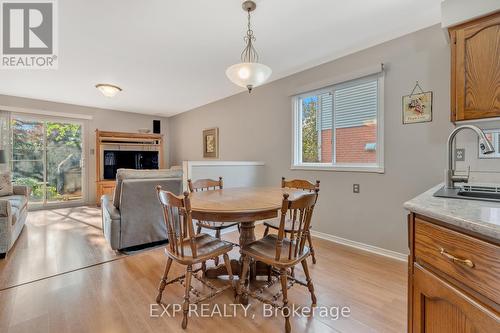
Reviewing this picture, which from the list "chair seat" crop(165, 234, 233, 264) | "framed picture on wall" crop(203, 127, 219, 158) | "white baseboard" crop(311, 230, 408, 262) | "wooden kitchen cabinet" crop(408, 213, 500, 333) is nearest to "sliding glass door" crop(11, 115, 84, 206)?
"framed picture on wall" crop(203, 127, 219, 158)

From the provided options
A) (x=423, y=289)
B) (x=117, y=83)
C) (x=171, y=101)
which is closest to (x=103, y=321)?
(x=423, y=289)

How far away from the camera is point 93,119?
5840 millimetres

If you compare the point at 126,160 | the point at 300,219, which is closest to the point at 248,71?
the point at 300,219

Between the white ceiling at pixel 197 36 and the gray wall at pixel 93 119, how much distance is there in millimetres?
754

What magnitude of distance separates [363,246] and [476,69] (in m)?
2.04

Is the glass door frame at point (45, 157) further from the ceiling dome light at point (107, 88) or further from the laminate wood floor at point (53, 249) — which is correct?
the ceiling dome light at point (107, 88)

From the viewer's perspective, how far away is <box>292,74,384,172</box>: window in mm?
2820

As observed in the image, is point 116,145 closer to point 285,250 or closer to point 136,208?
point 136,208

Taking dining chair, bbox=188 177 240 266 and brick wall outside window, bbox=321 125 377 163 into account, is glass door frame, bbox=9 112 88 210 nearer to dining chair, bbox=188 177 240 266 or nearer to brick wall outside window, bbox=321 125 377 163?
dining chair, bbox=188 177 240 266

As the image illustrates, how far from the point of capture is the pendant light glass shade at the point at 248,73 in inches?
78.7

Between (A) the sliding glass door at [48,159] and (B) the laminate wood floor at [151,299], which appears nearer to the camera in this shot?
(B) the laminate wood floor at [151,299]

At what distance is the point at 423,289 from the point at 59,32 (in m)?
3.66

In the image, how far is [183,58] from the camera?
10.5 feet

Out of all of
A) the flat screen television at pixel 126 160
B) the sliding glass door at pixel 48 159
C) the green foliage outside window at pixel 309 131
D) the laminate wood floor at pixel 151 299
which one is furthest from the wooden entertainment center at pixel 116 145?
the green foliage outside window at pixel 309 131
